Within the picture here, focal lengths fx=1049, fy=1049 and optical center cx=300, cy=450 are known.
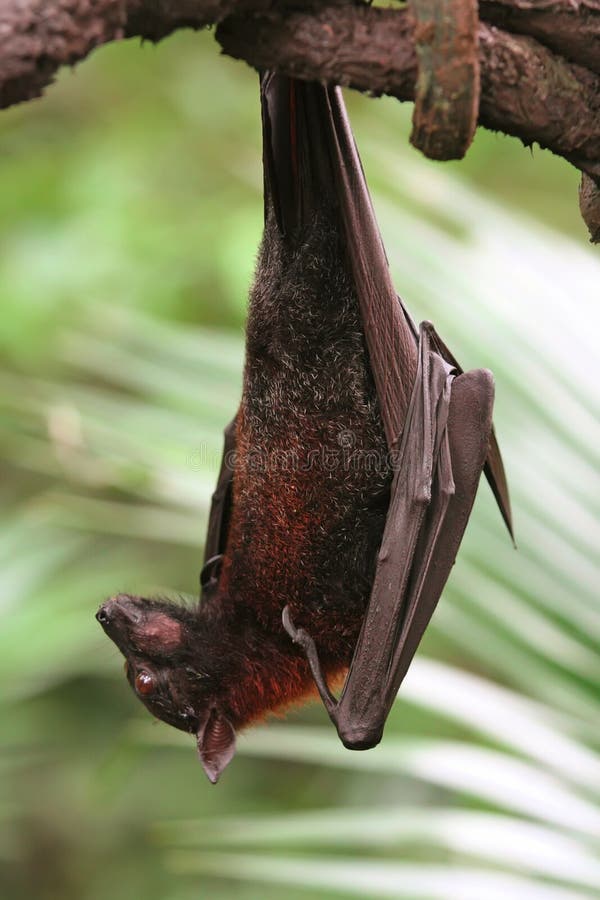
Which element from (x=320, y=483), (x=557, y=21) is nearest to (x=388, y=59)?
(x=557, y=21)

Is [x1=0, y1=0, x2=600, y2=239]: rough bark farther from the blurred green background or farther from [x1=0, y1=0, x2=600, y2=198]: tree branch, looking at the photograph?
the blurred green background

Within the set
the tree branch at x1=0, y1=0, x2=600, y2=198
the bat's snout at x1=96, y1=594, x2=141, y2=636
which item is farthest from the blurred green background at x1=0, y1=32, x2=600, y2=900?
the tree branch at x1=0, y1=0, x2=600, y2=198

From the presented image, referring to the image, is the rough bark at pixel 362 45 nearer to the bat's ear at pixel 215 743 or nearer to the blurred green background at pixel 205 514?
the blurred green background at pixel 205 514

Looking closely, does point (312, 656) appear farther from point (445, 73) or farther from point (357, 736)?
point (445, 73)

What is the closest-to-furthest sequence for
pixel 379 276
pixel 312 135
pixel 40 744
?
1. pixel 312 135
2. pixel 379 276
3. pixel 40 744

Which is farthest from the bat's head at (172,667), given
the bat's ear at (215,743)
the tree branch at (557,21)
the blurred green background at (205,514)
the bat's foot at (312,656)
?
the tree branch at (557,21)

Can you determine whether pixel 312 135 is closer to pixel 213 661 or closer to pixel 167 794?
pixel 213 661

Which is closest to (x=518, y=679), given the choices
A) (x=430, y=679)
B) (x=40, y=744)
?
(x=430, y=679)
